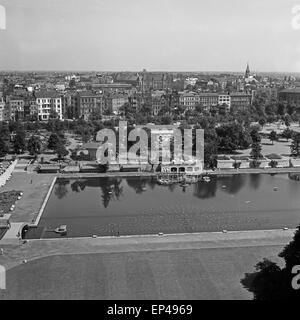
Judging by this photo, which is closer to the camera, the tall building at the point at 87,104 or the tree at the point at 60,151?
the tree at the point at 60,151

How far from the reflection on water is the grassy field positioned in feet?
3.32

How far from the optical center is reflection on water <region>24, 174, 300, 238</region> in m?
5.80

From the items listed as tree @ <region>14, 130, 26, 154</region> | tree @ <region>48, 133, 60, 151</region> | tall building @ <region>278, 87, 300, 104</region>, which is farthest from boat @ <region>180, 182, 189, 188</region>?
tall building @ <region>278, 87, 300, 104</region>

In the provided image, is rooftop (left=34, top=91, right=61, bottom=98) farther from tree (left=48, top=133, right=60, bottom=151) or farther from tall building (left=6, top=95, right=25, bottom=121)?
tree (left=48, top=133, right=60, bottom=151)

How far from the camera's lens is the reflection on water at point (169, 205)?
228 inches

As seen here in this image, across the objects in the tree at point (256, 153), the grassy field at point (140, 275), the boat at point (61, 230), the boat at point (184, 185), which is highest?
the tree at point (256, 153)

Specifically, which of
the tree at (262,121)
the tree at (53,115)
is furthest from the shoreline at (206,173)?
the tree at (53,115)

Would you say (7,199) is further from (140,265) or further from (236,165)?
(236,165)

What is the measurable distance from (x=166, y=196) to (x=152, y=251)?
2608 millimetres

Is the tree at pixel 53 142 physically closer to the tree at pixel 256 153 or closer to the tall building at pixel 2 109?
the tree at pixel 256 153

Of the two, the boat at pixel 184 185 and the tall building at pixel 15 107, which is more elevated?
the tall building at pixel 15 107

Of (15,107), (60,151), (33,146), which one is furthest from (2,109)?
(60,151)

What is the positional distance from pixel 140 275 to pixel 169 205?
2.67 m

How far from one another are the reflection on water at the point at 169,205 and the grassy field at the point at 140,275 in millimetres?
1011
